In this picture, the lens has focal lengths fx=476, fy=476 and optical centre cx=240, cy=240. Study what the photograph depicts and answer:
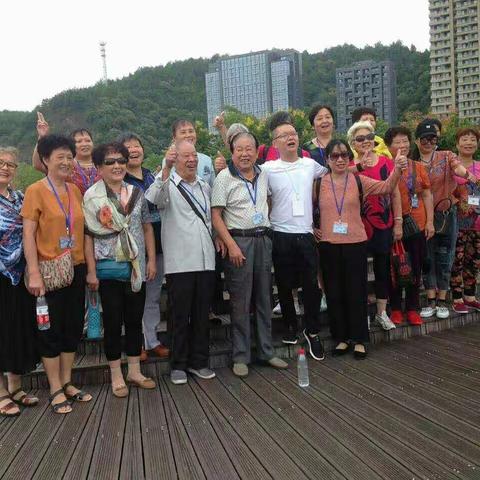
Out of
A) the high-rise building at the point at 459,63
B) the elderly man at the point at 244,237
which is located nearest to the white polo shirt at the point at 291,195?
the elderly man at the point at 244,237

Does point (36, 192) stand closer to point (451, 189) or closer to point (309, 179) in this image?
point (309, 179)

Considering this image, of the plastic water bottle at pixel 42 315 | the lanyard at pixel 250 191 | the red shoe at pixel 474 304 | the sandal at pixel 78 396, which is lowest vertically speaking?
the sandal at pixel 78 396

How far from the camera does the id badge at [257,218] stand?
12.0 ft

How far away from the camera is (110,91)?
8912 cm

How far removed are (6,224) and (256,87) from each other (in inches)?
3413

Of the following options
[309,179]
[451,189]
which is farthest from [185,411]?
[451,189]

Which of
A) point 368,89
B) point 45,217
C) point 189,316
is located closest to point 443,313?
point 189,316

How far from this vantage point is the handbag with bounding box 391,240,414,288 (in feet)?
13.7

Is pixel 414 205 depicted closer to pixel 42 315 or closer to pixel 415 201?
pixel 415 201

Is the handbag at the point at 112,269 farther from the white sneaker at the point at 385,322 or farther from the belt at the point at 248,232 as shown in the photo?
the white sneaker at the point at 385,322

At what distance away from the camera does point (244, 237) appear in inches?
145

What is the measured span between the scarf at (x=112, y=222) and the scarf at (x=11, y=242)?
45cm

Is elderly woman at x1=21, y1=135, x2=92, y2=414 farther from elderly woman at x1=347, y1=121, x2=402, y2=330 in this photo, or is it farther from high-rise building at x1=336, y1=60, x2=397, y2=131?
high-rise building at x1=336, y1=60, x2=397, y2=131

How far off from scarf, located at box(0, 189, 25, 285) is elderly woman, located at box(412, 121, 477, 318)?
3.58m
